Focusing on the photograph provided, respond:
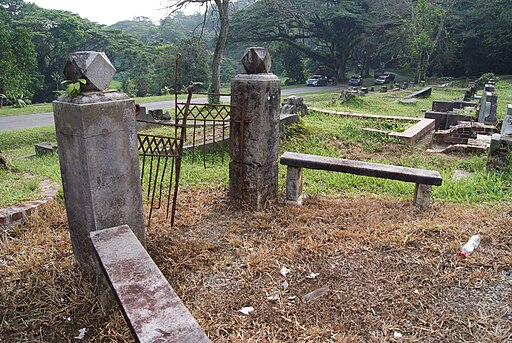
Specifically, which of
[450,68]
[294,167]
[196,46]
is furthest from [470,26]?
[294,167]

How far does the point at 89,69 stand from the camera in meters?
2.37

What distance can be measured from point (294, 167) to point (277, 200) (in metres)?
0.44

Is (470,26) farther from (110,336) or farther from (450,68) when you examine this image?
(110,336)

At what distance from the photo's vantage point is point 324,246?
11.1 ft

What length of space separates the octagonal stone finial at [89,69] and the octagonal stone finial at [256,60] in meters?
2.04

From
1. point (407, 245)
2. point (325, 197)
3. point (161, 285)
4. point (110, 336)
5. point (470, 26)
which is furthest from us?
point (470, 26)

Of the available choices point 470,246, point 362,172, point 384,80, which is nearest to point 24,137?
point 362,172

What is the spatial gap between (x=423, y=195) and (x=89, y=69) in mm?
3563

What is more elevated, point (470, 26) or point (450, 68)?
point (470, 26)

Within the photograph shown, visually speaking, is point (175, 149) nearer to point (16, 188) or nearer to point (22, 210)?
point (22, 210)

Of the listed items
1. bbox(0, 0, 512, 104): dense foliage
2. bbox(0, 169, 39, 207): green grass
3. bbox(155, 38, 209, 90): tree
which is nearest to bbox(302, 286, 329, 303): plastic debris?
bbox(0, 169, 39, 207): green grass

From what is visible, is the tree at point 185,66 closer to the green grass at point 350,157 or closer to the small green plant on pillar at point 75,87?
the green grass at point 350,157

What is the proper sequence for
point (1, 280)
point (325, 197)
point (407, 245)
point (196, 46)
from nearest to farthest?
point (1, 280), point (407, 245), point (325, 197), point (196, 46)

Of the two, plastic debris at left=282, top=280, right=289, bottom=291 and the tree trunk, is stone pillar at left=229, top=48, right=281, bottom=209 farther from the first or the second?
the tree trunk
